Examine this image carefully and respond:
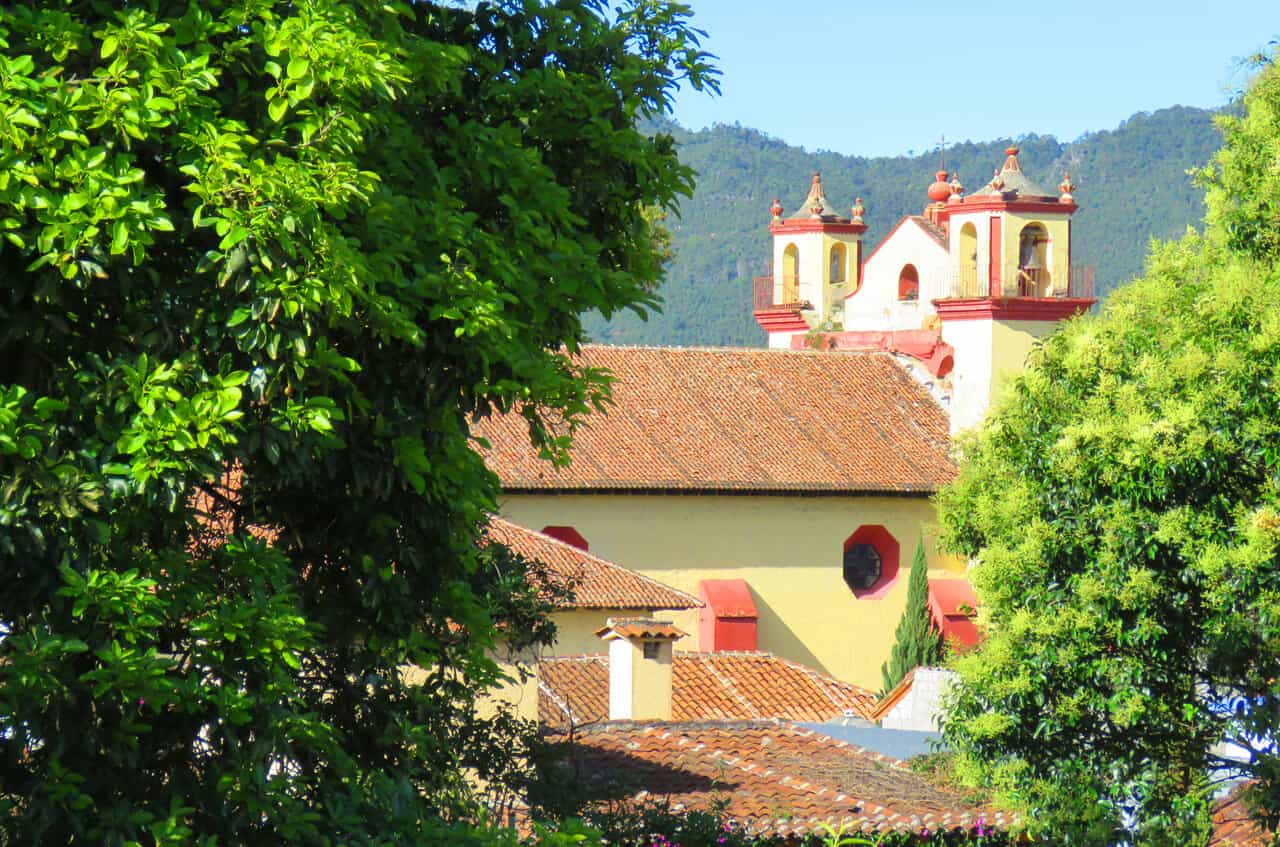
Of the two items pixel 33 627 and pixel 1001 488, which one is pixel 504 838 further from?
pixel 1001 488

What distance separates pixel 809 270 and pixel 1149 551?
3081cm

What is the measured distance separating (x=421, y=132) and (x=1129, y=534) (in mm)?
6467

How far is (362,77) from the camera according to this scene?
16.1 ft

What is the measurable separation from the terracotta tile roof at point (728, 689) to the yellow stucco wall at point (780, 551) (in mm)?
6156

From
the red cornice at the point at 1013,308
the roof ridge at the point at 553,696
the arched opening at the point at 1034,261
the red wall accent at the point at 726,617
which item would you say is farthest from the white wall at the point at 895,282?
the roof ridge at the point at 553,696

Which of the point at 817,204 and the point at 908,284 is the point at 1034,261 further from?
the point at 817,204

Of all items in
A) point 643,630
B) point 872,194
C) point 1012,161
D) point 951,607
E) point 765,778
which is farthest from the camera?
point 872,194

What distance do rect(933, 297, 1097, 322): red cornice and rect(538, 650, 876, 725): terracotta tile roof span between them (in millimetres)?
12913

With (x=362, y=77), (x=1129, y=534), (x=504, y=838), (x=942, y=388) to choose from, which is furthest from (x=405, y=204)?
(x=942, y=388)

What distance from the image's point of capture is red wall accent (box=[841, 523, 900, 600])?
31.8m

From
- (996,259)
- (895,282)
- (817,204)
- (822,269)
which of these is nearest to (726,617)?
(996,259)

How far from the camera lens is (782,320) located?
4141 cm

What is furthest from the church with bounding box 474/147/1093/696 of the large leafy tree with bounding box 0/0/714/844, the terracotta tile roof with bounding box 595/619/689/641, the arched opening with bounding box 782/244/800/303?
the large leafy tree with bounding box 0/0/714/844

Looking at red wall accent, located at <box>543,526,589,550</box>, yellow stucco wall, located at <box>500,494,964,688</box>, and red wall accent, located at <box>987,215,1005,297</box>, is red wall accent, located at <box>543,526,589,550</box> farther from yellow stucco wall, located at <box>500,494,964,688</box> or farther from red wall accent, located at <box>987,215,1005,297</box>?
red wall accent, located at <box>987,215,1005,297</box>
